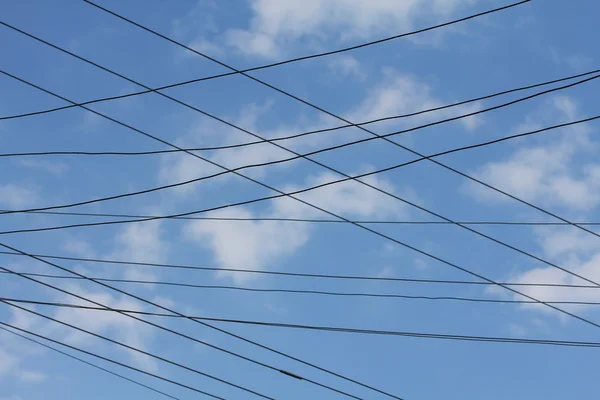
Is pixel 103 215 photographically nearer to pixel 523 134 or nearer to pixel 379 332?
pixel 379 332

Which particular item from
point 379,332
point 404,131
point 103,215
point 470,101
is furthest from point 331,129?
point 103,215

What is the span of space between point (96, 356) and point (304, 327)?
2.57 m

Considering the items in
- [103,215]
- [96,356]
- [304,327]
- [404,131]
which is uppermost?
[404,131]

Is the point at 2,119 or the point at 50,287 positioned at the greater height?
the point at 2,119

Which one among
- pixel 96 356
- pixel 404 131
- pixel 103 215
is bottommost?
pixel 96 356

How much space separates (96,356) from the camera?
30.0 feet

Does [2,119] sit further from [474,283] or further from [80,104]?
[474,283]

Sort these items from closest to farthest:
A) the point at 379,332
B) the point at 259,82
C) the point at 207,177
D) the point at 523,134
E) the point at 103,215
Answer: the point at 523,134 → the point at 259,82 → the point at 207,177 → the point at 379,332 → the point at 103,215

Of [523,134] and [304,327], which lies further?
[304,327]

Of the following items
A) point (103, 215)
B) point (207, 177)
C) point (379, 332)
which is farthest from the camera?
point (103, 215)

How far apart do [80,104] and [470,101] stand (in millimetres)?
4677

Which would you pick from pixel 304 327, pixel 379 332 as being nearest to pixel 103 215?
pixel 304 327

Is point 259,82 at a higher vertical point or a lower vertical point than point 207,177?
higher

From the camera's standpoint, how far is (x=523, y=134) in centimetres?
796
